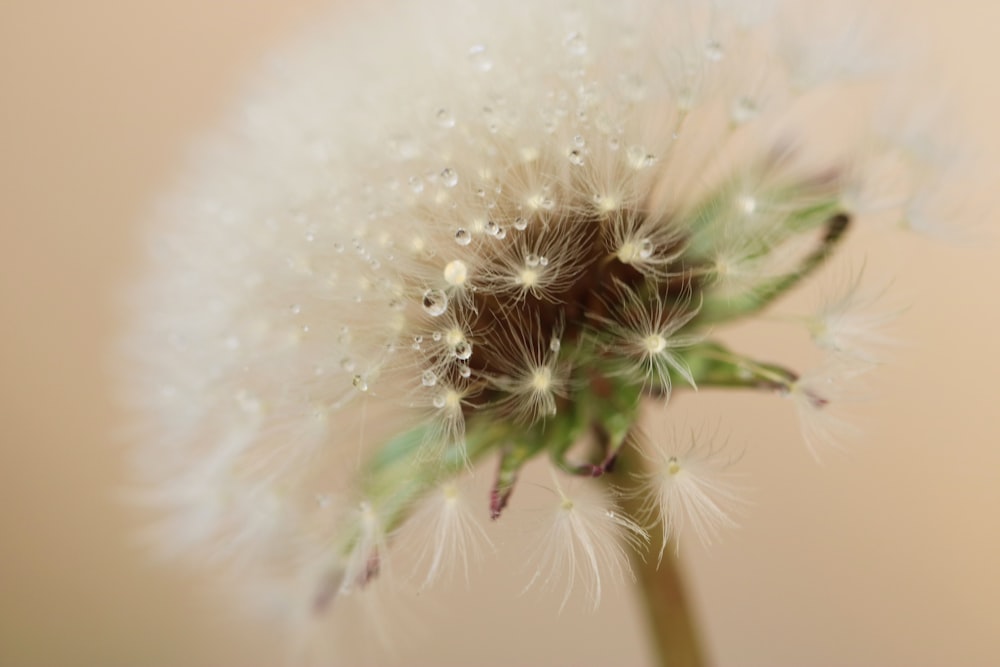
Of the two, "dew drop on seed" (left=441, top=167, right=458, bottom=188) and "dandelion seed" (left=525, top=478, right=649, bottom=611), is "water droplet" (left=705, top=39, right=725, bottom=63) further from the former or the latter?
"dandelion seed" (left=525, top=478, right=649, bottom=611)

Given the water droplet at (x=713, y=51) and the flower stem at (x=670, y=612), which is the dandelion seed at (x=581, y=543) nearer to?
the flower stem at (x=670, y=612)

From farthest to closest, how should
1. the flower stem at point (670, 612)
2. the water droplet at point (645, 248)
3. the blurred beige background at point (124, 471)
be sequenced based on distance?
1. the blurred beige background at point (124, 471)
2. the flower stem at point (670, 612)
3. the water droplet at point (645, 248)

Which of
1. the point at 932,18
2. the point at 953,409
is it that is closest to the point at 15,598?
the point at 953,409

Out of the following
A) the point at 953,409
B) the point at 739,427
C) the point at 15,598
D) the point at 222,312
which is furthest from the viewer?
the point at 15,598

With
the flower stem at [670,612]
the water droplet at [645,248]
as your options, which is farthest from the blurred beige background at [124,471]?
the water droplet at [645,248]

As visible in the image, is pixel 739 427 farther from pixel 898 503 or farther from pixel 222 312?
pixel 222 312

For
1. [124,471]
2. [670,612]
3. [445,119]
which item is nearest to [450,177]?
[445,119]

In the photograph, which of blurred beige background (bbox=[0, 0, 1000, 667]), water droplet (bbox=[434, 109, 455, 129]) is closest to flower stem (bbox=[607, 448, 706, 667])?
water droplet (bbox=[434, 109, 455, 129])
